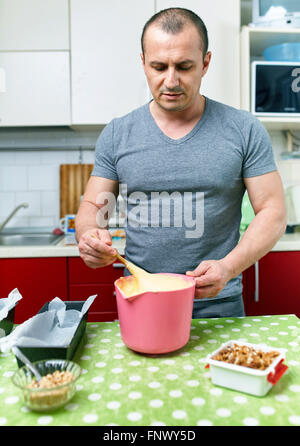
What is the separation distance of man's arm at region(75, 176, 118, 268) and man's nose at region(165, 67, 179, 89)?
1.15 ft

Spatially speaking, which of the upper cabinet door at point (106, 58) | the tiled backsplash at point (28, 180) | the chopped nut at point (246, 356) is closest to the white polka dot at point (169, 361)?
the chopped nut at point (246, 356)

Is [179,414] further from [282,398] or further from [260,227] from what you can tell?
[260,227]

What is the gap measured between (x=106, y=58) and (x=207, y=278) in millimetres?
1607

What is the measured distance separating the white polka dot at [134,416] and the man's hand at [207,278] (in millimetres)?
315

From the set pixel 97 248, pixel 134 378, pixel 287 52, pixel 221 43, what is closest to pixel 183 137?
pixel 97 248

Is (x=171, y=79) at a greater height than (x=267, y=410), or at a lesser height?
greater

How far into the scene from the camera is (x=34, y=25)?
84.4 inches

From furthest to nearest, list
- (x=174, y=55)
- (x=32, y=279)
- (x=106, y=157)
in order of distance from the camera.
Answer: (x=32, y=279) → (x=106, y=157) → (x=174, y=55)

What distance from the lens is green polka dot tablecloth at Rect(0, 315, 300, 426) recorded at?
0.62 m

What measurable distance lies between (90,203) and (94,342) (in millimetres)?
A: 447

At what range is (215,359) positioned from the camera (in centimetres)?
73

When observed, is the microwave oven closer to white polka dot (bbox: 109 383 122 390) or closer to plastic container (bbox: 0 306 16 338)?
plastic container (bbox: 0 306 16 338)

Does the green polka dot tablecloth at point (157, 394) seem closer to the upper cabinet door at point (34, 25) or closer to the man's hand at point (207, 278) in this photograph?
Answer: the man's hand at point (207, 278)

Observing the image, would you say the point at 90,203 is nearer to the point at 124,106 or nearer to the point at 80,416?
the point at 80,416
